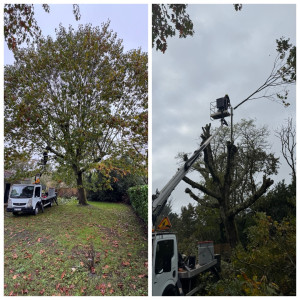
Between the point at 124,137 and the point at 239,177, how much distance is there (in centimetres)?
318

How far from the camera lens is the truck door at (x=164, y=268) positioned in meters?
2.91

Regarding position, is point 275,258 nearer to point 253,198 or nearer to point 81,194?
point 253,198

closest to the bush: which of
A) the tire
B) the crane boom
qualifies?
the tire

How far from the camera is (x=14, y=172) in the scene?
13.4 feet

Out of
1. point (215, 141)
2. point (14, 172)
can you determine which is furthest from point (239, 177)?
point (14, 172)

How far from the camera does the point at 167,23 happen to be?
352 centimetres

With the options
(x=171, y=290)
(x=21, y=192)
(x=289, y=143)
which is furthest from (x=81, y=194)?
(x=289, y=143)

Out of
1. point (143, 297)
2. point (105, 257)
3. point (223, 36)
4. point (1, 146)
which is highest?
point (223, 36)

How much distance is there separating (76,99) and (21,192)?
5.58ft

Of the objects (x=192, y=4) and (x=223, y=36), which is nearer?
(x=192, y=4)

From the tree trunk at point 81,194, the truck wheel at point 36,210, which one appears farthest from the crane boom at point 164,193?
the truck wheel at point 36,210

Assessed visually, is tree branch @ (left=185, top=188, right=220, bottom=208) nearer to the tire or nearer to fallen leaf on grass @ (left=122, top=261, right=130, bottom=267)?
fallen leaf on grass @ (left=122, top=261, right=130, bottom=267)

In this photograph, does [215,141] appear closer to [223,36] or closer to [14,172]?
[223,36]

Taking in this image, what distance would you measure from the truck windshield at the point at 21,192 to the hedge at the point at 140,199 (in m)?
1.71
